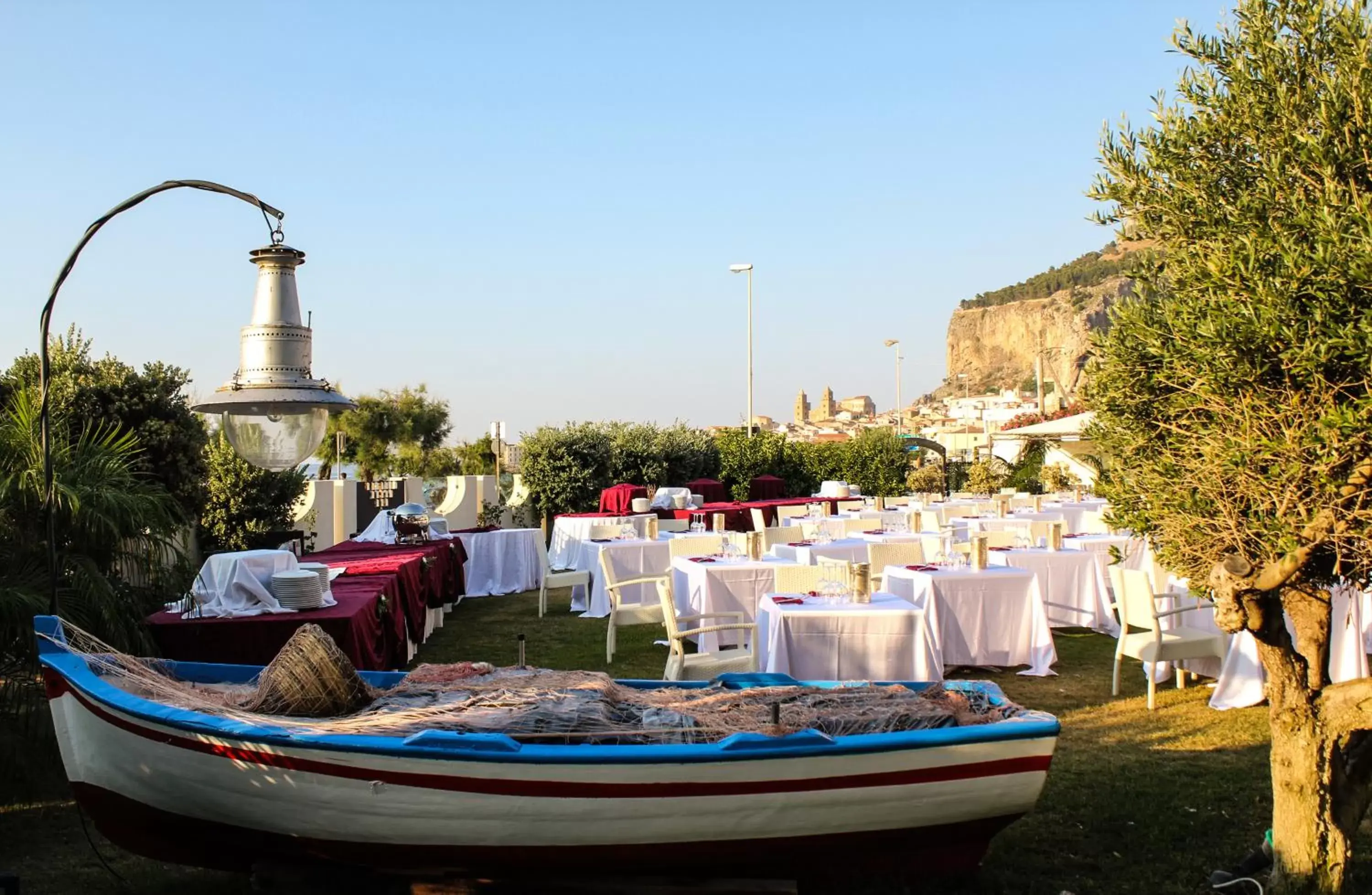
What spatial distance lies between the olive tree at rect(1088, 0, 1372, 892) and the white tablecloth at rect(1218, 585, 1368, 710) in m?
3.12

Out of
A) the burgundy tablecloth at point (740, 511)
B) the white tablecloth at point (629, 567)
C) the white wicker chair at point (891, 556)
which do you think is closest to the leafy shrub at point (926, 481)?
the burgundy tablecloth at point (740, 511)

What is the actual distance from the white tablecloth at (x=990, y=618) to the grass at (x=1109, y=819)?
36 cm

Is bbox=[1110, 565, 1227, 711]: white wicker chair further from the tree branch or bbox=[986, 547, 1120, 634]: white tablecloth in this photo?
the tree branch

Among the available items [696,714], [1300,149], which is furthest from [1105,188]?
[696,714]

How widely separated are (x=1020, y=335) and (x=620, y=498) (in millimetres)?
112902

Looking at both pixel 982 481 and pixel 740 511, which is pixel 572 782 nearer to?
pixel 740 511

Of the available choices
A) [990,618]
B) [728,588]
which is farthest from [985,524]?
[728,588]

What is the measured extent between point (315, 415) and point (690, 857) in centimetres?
205

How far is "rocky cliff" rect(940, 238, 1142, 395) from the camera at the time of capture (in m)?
104

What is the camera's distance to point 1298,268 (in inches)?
123

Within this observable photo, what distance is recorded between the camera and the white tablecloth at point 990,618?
26.3ft

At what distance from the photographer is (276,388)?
3.56 m

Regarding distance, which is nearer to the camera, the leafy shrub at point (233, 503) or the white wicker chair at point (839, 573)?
the white wicker chair at point (839, 573)

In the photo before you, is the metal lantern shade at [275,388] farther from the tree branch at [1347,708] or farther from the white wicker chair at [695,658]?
the tree branch at [1347,708]
